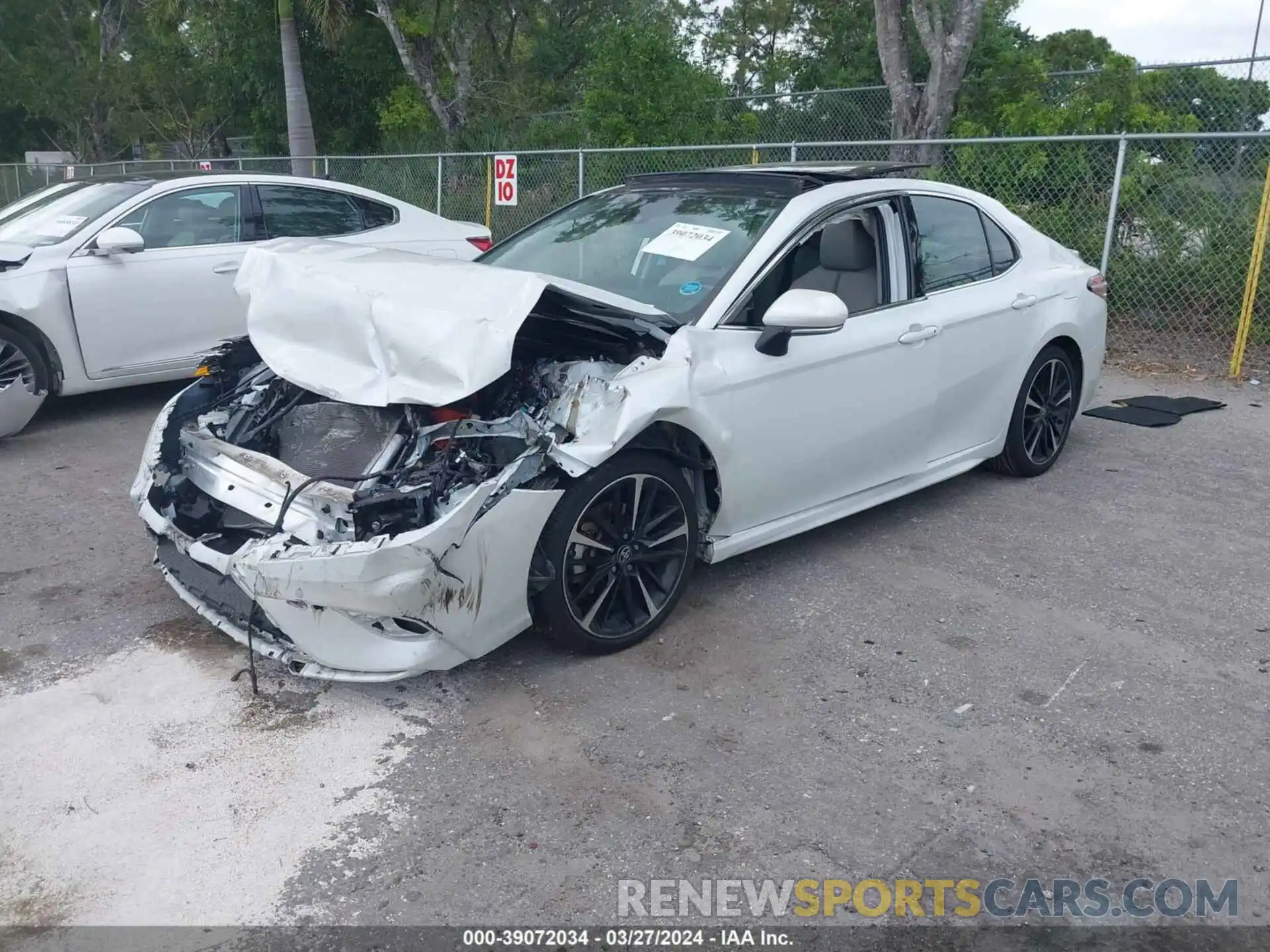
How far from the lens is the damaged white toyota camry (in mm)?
3510

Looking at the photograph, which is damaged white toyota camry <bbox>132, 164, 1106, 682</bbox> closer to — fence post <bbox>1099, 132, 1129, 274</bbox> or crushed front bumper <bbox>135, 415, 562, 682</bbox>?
crushed front bumper <bbox>135, 415, 562, 682</bbox>

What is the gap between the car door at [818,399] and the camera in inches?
165

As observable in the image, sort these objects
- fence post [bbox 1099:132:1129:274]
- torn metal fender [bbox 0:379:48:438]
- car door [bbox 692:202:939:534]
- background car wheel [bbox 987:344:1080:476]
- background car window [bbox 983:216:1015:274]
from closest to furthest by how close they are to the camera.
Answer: car door [bbox 692:202:939:534] → background car window [bbox 983:216:1015:274] → background car wheel [bbox 987:344:1080:476] → torn metal fender [bbox 0:379:48:438] → fence post [bbox 1099:132:1129:274]

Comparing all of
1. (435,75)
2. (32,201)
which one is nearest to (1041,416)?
(32,201)

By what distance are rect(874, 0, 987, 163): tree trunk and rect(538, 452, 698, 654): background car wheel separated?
9049mm

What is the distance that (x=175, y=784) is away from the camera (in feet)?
10.7

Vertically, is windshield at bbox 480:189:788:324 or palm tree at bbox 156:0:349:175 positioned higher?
palm tree at bbox 156:0:349:175

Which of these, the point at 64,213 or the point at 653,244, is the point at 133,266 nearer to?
the point at 64,213

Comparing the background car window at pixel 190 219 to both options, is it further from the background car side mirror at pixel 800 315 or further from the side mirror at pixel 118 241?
the background car side mirror at pixel 800 315

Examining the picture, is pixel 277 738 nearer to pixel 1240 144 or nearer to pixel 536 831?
pixel 536 831

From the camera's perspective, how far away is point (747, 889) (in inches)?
112

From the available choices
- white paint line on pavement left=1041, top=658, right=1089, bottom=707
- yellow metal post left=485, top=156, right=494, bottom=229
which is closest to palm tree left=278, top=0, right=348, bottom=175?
yellow metal post left=485, top=156, right=494, bottom=229

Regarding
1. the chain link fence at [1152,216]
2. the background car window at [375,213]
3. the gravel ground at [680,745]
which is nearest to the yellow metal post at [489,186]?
the chain link fence at [1152,216]

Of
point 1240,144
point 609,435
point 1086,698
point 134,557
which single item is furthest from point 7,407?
point 1240,144
